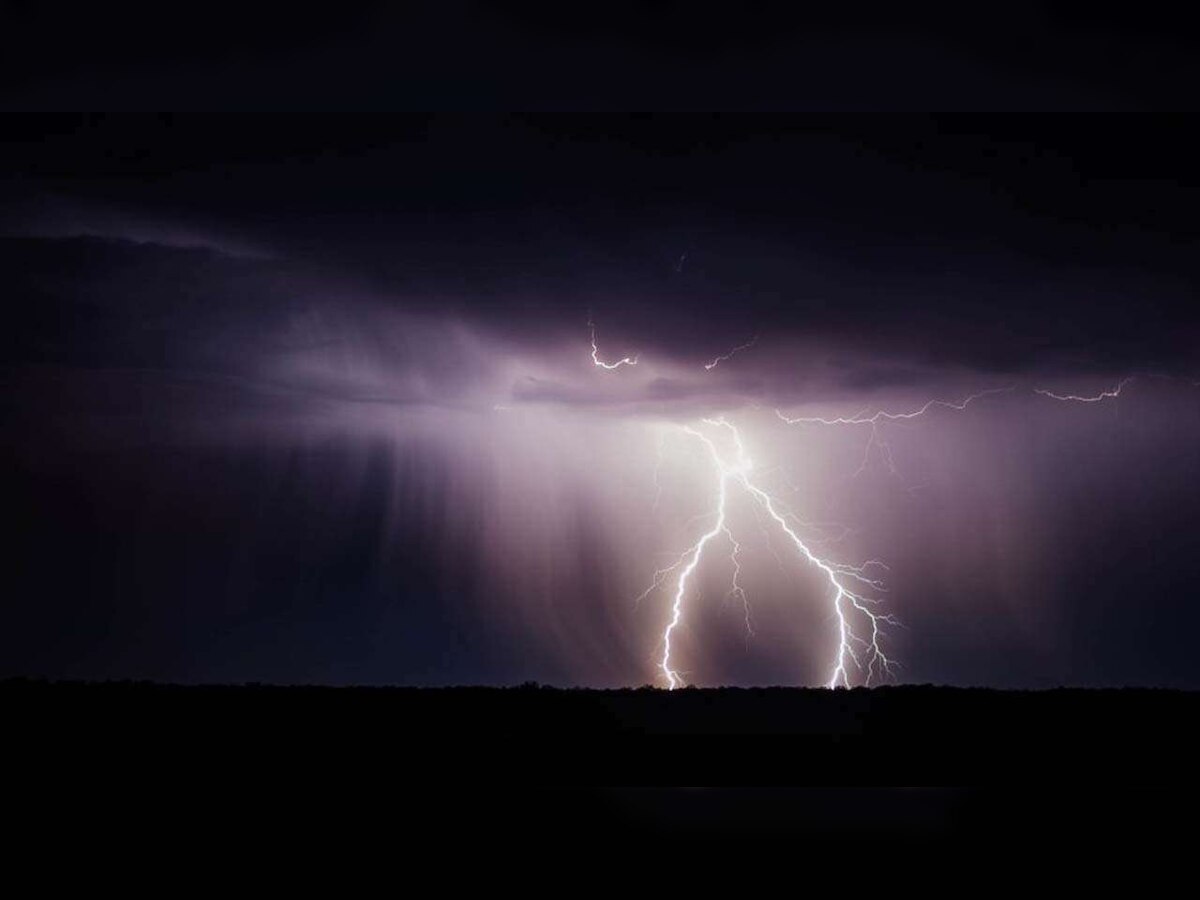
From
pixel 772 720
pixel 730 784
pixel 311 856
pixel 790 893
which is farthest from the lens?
pixel 772 720

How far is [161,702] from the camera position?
212 inches

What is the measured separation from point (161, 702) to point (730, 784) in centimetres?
336

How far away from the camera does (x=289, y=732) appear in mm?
4805

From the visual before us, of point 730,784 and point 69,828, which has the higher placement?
→ point 730,784

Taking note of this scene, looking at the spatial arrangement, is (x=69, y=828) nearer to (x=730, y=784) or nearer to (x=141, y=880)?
(x=141, y=880)

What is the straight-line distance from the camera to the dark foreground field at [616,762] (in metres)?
3.61

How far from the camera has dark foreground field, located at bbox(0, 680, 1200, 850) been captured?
142 inches

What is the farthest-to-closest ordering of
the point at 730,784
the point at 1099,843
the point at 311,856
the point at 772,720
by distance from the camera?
the point at 772,720
the point at 730,784
the point at 1099,843
the point at 311,856

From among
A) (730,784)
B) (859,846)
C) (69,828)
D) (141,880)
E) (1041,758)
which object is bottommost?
(141,880)

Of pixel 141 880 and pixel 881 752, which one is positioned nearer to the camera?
pixel 141 880

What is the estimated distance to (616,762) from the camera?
4668mm

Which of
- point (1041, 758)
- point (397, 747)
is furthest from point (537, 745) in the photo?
point (1041, 758)

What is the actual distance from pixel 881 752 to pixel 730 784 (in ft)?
2.87

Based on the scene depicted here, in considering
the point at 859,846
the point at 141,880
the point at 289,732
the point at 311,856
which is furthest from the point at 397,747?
the point at 859,846
